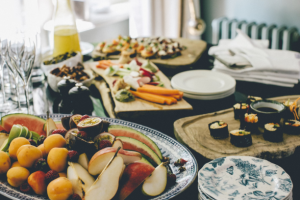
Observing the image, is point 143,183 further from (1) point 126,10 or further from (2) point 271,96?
(1) point 126,10

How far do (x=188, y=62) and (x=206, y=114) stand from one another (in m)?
0.81

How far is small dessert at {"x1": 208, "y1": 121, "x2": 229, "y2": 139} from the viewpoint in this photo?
4.13 ft

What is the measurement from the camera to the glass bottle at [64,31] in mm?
1993

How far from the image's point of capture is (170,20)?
429cm

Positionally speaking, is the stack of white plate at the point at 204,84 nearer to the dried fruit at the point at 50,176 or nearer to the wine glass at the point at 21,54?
the wine glass at the point at 21,54

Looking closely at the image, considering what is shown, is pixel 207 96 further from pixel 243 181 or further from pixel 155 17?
pixel 155 17

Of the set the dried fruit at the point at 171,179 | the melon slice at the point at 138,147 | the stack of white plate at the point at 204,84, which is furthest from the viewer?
the stack of white plate at the point at 204,84

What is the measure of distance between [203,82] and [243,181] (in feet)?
3.60

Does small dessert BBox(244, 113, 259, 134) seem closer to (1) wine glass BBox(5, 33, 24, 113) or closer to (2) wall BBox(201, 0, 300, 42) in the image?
(1) wine glass BBox(5, 33, 24, 113)

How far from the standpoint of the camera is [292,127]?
1.29 m

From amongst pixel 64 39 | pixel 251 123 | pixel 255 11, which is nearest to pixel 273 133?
pixel 251 123

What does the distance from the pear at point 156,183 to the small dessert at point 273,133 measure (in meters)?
0.60

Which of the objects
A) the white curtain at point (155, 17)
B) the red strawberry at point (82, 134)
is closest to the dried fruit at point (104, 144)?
the red strawberry at point (82, 134)

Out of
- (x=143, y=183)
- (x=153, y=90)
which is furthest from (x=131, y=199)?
(x=153, y=90)
